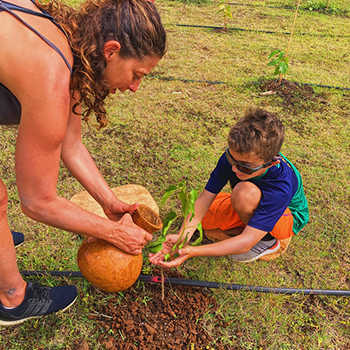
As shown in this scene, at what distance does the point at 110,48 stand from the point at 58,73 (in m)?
0.25

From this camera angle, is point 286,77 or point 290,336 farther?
→ point 286,77

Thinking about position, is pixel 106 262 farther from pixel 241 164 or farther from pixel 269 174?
pixel 269 174

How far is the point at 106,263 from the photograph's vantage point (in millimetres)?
1683

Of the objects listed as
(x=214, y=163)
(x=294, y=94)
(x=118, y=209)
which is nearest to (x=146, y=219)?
(x=118, y=209)

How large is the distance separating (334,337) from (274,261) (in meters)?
0.61

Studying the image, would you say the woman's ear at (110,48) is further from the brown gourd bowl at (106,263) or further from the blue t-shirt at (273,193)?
the blue t-shirt at (273,193)

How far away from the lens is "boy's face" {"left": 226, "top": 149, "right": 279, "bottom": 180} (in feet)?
6.47

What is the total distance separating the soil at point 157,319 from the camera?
184cm

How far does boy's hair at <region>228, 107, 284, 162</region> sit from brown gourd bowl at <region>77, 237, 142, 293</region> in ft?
2.92

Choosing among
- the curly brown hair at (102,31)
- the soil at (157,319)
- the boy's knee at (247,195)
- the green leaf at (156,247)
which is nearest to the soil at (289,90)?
the boy's knee at (247,195)

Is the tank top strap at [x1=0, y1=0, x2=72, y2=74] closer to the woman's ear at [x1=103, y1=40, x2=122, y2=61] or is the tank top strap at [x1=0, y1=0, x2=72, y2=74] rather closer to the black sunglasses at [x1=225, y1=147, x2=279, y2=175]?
the woman's ear at [x1=103, y1=40, x2=122, y2=61]

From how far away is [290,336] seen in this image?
6.49 ft

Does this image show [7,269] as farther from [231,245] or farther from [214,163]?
[214,163]

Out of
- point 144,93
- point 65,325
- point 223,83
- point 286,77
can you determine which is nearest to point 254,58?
point 286,77
